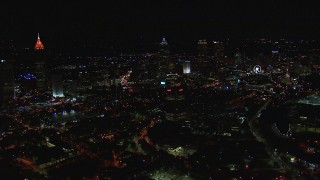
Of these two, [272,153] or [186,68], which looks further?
[186,68]

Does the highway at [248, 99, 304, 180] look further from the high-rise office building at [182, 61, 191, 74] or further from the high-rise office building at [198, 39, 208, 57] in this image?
the high-rise office building at [198, 39, 208, 57]

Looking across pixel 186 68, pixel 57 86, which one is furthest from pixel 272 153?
pixel 186 68


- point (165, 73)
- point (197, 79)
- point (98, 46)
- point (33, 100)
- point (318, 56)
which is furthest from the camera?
point (98, 46)

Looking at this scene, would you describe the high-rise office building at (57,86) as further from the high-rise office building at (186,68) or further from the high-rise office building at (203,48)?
the high-rise office building at (203,48)

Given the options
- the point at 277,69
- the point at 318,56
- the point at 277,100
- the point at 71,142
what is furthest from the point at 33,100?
the point at 318,56

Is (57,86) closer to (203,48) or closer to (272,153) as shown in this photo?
(272,153)

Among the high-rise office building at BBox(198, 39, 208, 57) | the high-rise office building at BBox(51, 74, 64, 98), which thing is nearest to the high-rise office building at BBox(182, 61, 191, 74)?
the high-rise office building at BBox(198, 39, 208, 57)

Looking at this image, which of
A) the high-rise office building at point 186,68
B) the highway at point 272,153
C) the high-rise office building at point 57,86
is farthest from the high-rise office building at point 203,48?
the highway at point 272,153

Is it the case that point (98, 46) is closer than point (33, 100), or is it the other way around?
point (33, 100)

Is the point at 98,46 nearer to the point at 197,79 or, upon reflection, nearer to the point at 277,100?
the point at 197,79

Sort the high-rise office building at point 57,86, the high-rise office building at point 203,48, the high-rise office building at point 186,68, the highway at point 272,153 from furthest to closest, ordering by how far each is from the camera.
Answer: the high-rise office building at point 203,48
the high-rise office building at point 186,68
the high-rise office building at point 57,86
the highway at point 272,153

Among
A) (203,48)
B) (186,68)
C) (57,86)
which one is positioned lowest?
(57,86)
